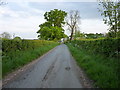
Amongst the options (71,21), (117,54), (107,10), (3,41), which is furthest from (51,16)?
(117,54)

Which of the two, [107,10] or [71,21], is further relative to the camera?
[71,21]

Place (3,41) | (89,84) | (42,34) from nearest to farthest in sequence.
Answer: (89,84)
(3,41)
(42,34)

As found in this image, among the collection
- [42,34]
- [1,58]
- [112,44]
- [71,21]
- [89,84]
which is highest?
[71,21]

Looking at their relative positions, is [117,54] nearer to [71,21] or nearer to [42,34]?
[42,34]

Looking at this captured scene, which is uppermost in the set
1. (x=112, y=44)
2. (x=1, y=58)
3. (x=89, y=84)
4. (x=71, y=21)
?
(x=71, y=21)

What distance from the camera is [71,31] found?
2196 inches

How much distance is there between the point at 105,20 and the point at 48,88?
15.8m

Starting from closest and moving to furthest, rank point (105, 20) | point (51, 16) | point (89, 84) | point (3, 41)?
point (89, 84) < point (3, 41) < point (105, 20) < point (51, 16)

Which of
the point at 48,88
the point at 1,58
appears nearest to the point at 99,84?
the point at 48,88

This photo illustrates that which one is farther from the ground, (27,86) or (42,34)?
(42,34)

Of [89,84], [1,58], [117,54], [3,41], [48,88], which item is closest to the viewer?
[48,88]

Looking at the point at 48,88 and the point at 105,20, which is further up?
the point at 105,20

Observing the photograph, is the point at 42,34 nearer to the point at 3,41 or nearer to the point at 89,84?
the point at 3,41

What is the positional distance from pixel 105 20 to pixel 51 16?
3986 centimetres
